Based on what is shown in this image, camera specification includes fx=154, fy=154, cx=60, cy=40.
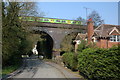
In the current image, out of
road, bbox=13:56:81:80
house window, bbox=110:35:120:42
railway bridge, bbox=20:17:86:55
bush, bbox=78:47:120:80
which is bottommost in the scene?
road, bbox=13:56:81:80

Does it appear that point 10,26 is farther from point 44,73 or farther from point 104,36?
point 104,36

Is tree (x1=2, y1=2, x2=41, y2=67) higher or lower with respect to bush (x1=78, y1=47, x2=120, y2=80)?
higher

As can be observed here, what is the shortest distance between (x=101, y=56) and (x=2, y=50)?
1157 cm

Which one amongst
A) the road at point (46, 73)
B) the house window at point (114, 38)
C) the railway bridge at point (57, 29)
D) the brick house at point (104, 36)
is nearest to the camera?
the road at point (46, 73)

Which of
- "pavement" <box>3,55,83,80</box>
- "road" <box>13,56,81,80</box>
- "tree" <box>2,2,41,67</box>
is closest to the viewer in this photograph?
"pavement" <box>3,55,83,80</box>

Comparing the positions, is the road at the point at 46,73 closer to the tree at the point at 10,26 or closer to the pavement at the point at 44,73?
the pavement at the point at 44,73

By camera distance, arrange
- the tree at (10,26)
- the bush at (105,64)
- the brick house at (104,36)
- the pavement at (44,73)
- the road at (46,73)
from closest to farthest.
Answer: the bush at (105,64)
the pavement at (44,73)
the road at (46,73)
the tree at (10,26)
the brick house at (104,36)

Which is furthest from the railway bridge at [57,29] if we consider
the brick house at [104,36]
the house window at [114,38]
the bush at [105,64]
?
the bush at [105,64]

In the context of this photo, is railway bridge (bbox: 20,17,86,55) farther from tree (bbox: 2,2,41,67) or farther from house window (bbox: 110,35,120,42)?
tree (bbox: 2,2,41,67)

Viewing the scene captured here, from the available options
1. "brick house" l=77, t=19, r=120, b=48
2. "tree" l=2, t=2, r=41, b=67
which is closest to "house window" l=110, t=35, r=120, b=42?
"brick house" l=77, t=19, r=120, b=48

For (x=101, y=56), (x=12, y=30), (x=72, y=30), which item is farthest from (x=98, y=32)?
(x=101, y=56)

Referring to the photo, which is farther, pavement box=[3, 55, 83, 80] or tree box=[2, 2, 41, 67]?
tree box=[2, 2, 41, 67]

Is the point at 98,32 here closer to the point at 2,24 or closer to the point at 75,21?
the point at 75,21

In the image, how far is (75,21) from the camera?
41.4m
